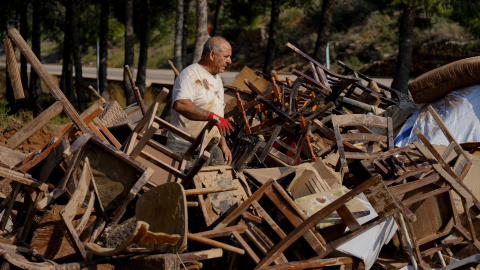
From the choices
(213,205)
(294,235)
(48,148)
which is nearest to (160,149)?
(213,205)

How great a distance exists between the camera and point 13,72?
5.28 metres

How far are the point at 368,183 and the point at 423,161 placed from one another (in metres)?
2.23

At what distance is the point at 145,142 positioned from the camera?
4.94 meters

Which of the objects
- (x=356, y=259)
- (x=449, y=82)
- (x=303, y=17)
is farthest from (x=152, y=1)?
(x=303, y=17)

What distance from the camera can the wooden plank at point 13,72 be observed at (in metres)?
5.21

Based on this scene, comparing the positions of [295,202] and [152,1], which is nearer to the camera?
[295,202]

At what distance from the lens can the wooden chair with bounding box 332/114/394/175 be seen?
5.71m

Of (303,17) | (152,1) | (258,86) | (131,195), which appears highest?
(131,195)

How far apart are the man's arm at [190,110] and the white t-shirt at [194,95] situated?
0.06m

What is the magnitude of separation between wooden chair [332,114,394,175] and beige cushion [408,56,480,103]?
5.06ft

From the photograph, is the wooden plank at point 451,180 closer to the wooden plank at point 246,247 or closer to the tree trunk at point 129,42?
the wooden plank at point 246,247

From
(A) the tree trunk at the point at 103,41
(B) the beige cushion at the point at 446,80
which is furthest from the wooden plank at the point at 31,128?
(A) the tree trunk at the point at 103,41

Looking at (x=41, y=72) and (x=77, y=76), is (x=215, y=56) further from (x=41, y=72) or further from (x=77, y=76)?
(x=77, y=76)

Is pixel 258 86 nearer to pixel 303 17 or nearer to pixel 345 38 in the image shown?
pixel 345 38
